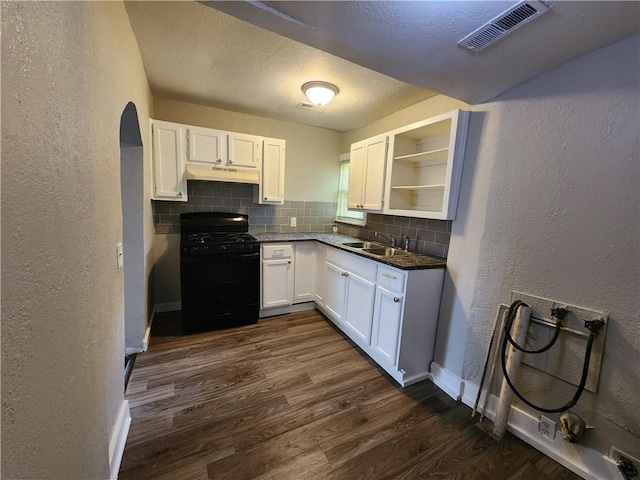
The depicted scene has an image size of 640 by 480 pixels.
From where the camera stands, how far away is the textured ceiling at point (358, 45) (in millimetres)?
1117

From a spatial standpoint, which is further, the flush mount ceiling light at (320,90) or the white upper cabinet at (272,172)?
the white upper cabinet at (272,172)

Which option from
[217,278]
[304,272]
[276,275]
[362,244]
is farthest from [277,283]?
[362,244]

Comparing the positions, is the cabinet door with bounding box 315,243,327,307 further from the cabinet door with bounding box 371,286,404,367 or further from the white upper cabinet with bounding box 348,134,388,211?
Result: the cabinet door with bounding box 371,286,404,367

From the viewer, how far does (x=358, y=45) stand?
52.9 inches

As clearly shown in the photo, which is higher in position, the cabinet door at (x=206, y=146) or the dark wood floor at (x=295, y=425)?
the cabinet door at (x=206, y=146)

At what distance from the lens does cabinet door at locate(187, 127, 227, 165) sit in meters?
2.79

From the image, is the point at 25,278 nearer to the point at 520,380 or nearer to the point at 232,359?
the point at 232,359

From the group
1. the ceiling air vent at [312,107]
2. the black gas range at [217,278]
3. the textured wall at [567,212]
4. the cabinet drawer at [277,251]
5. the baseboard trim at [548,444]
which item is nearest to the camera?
the textured wall at [567,212]

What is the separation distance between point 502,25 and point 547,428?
7.03 ft

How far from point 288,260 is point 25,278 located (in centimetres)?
255

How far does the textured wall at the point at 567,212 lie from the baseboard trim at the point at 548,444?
86mm

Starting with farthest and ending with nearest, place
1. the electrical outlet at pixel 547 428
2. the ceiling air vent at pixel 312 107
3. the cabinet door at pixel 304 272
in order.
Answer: the cabinet door at pixel 304 272
the ceiling air vent at pixel 312 107
the electrical outlet at pixel 547 428

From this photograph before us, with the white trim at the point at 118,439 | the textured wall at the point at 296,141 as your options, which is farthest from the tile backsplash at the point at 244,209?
the white trim at the point at 118,439

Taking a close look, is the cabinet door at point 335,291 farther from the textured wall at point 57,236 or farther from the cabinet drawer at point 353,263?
the textured wall at point 57,236
